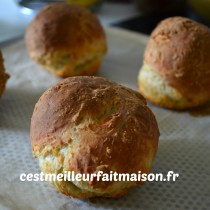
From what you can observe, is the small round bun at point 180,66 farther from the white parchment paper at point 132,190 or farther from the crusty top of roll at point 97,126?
the crusty top of roll at point 97,126

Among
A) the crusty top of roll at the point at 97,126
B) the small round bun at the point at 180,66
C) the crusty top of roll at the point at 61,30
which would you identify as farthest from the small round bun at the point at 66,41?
the crusty top of roll at the point at 97,126

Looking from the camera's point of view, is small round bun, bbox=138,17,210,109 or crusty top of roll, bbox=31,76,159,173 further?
small round bun, bbox=138,17,210,109

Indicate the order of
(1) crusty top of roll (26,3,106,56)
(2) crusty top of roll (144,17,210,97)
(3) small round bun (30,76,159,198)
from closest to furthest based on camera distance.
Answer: (3) small round bun (30,76,159,198) → (2) crusty top of roll (144,17,210,97) → (1) crusty top of roll (26,3,106,56)

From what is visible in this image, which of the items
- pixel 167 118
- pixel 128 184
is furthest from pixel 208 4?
pixel 128 184

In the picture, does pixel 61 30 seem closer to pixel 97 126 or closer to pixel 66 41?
pixel 66 41

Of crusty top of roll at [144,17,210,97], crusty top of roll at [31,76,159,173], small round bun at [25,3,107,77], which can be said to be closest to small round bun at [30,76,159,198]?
crusty top of roll at [31,76,159,173]

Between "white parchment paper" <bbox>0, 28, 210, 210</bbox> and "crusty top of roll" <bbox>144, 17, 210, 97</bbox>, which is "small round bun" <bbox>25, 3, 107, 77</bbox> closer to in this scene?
"white parchment paper" <bbox>0, 28, 210, 210</bbox>

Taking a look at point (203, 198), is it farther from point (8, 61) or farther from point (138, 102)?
point (8, 61)
